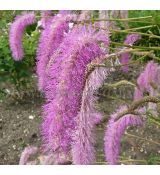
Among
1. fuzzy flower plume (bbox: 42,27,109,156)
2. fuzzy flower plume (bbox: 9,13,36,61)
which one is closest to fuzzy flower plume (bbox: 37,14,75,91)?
fuzzy flower plume (bbox: 42,27,109,156)

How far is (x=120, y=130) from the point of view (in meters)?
1.11

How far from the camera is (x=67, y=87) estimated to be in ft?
2.59

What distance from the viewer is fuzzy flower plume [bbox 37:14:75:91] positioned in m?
1.02

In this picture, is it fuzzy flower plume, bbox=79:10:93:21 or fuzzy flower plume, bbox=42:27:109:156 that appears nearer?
fuzzy flower plume, bbox=42:27:109:156

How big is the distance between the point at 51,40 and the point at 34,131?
1.79 metres

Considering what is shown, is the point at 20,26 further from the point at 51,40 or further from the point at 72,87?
the point at 72,87

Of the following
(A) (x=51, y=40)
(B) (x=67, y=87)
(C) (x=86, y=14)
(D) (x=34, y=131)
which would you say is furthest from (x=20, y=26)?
(D) (x=34, y=131)

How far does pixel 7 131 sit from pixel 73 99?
2.06 m

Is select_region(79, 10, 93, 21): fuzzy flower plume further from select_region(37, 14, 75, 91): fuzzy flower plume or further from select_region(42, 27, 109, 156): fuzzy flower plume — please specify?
select_region(42, 27, 109, 156): fuzzy flower plume

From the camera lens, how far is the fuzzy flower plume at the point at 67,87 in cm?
78

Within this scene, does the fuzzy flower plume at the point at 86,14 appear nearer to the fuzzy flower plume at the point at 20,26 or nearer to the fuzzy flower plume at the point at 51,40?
the fuzzy flower plume at the point at 51,40

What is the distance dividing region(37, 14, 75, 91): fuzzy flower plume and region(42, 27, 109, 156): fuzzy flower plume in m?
0.11

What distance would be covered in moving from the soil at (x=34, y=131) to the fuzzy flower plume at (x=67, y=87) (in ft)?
4.32
